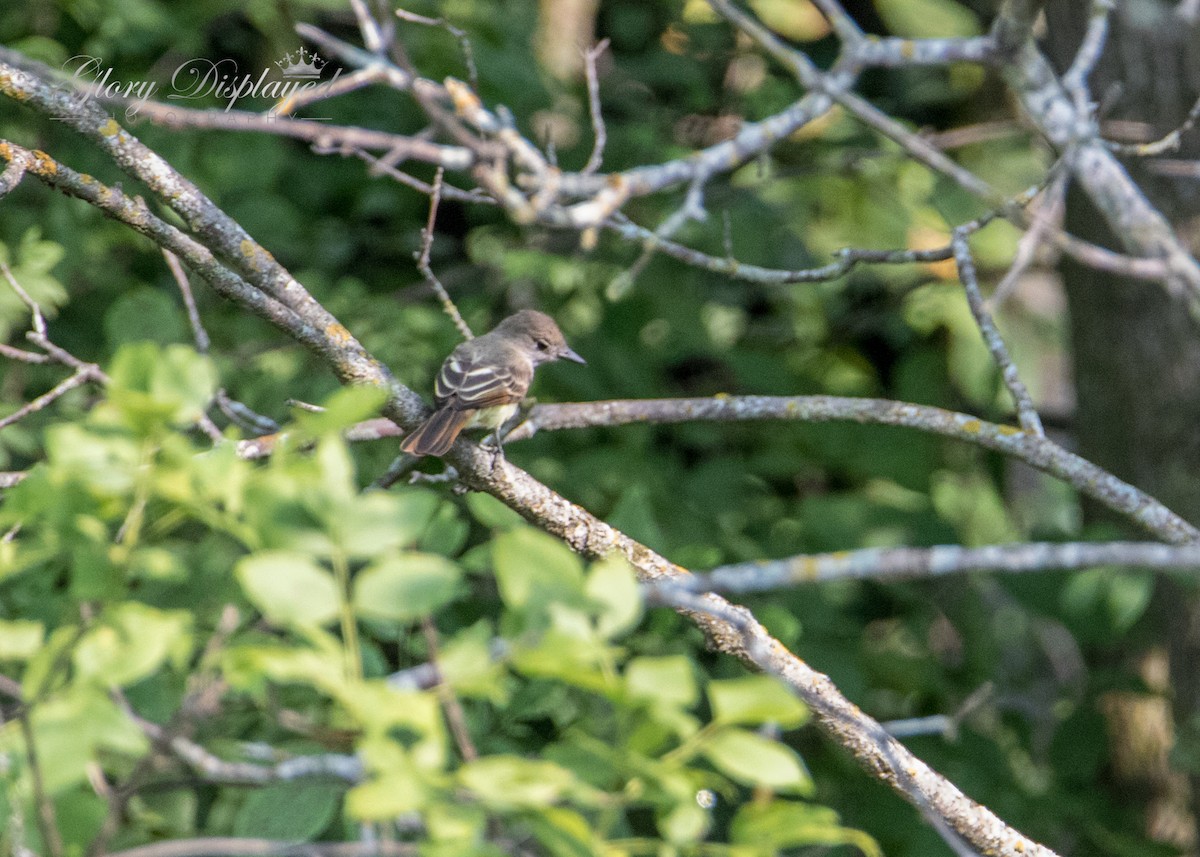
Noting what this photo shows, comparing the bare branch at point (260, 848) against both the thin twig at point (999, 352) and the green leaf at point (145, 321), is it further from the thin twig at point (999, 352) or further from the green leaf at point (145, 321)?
the green leaf at point (145, 321)

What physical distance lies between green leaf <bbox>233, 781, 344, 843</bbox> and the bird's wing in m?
2.08

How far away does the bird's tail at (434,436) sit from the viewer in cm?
329

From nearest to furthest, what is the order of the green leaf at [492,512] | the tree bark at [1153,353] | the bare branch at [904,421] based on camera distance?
the green leaf at [492,512], the bare branch at [904,421], the tree bark at [1153,353]

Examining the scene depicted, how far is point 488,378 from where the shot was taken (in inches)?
184

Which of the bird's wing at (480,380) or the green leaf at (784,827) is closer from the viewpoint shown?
the green leaf at (784,827)

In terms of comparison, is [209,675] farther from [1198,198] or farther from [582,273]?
[1198,198]

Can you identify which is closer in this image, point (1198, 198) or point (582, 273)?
point (1198, 198)

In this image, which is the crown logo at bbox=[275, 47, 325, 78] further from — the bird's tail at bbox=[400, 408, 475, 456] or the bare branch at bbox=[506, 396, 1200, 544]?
the bird's tail at bbox=[400, 408, 475, 456]

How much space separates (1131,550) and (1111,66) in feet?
13.0

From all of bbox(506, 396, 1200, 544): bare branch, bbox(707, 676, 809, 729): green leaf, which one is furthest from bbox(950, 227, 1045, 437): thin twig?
bbox(707, 676, 809, 729): green leaf

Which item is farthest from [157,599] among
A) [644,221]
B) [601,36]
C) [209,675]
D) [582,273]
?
[601,36]

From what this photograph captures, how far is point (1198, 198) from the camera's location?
5.17 m

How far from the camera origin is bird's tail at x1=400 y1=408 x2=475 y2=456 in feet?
10.8

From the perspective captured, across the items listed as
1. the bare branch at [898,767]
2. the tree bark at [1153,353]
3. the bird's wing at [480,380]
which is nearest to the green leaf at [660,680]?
the bare branch at [898,767]
